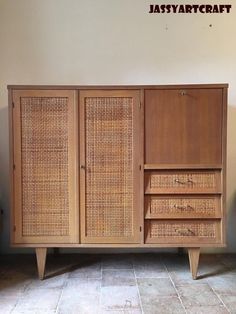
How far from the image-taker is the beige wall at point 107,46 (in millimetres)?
2648

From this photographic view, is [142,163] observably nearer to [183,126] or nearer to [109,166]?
[109,166]

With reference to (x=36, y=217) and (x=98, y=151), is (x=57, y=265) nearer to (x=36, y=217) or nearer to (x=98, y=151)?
(x=36, y=217)

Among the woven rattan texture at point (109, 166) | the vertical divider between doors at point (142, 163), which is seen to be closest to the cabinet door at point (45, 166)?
the woven rattan texture at point (109, 166)

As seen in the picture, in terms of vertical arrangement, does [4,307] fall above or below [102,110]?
below

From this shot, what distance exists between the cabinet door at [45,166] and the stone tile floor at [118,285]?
1.06ft

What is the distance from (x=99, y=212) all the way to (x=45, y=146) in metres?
0.61

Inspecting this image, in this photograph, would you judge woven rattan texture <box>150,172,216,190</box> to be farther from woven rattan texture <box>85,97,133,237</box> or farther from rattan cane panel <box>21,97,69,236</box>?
rattan cane panel <box>21,97,69,236</box>

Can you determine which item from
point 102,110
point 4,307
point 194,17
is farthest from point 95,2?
point 4,307

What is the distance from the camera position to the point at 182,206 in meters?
2.20

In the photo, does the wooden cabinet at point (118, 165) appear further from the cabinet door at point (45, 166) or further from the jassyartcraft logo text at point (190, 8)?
the jassyartcraft logo text at point (190, 8)

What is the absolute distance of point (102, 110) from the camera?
7.07 ft

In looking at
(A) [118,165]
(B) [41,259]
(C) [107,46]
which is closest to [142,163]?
(A) [118,165]

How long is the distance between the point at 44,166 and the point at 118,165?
1.72 feet

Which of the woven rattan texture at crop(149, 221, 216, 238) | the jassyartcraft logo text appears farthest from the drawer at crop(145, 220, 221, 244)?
the jassyartcraft logo text
